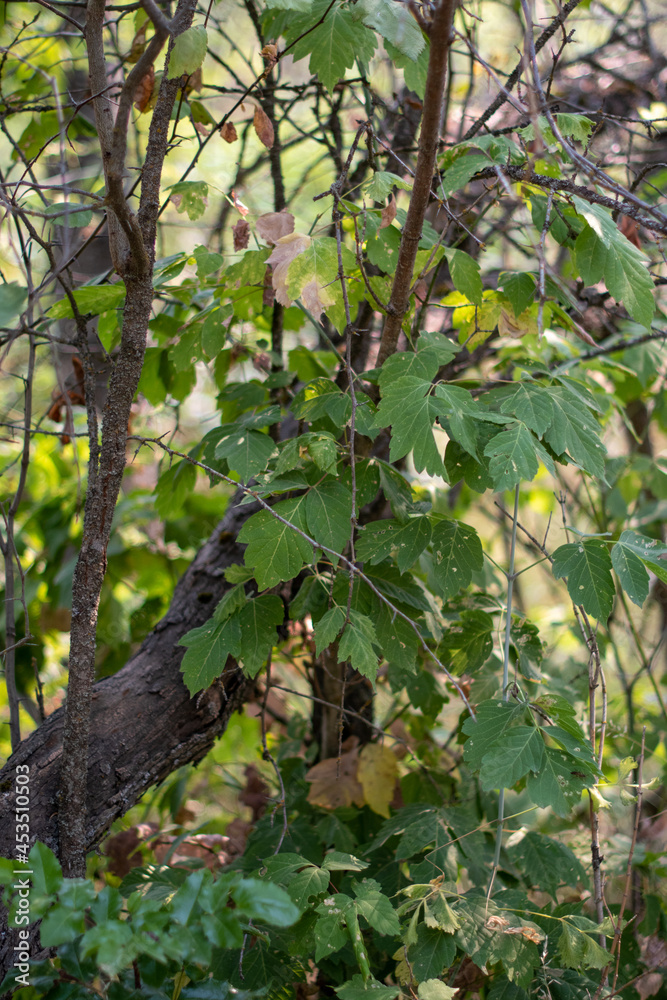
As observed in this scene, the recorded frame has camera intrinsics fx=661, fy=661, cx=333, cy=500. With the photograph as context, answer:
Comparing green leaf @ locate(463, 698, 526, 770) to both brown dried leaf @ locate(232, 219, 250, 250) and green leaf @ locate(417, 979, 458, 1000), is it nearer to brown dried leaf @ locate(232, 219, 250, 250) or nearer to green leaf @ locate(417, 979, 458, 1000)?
green leaf @ locate(417, 979, 458, 1000)

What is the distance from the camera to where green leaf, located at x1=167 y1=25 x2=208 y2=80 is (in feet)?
3.76

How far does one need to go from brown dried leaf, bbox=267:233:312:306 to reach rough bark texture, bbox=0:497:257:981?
0.67 m

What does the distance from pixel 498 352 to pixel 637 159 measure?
1.44 metres

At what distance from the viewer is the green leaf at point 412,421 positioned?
1.21 metres

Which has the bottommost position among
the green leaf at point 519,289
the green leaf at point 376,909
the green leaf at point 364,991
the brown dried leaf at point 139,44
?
the green leaf at point 364,991

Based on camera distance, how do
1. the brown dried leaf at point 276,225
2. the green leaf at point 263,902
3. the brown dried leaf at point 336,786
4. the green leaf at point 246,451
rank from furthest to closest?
the brown dried leaf at point 336,786
the brown dried leaf at point 276,225
the green leaf at point 246,451
the green leaf at point 263,902

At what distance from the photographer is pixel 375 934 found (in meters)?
1.59

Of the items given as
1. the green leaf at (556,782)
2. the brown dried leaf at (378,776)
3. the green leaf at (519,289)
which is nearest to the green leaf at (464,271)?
the green leaf at (519,289)

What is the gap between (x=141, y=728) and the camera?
4.93 feet

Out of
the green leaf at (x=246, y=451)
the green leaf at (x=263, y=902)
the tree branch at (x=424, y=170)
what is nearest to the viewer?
the green leaf at (x=263, y=902)

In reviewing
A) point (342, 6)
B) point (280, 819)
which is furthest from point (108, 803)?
point (342, 6)

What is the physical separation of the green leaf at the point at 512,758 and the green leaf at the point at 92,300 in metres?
1.28

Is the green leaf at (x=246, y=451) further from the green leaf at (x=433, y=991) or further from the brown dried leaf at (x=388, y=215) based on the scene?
the green leaf at (x=433, y=991)

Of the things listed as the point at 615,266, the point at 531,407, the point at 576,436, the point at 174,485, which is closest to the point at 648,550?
the point at 576,436
